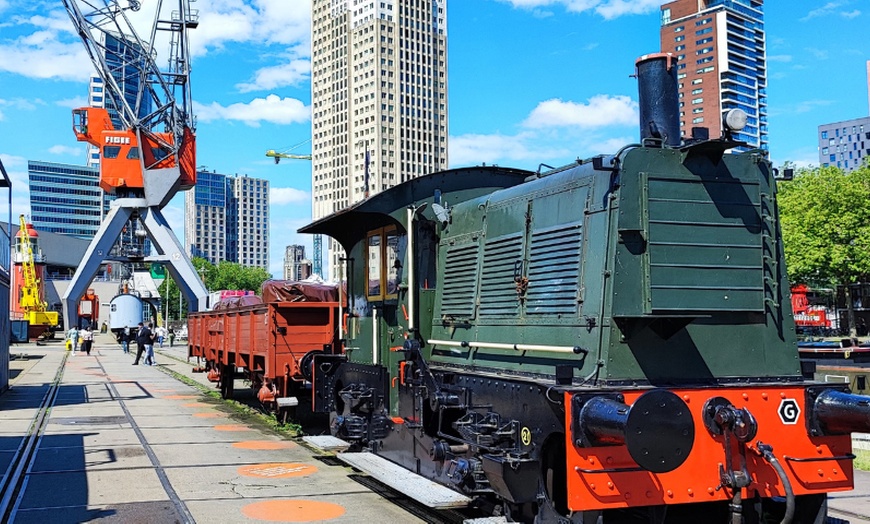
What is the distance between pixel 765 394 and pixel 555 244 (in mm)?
1923

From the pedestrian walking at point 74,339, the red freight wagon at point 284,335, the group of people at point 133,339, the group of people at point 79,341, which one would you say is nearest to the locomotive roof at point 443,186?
the red freight wagon at point 284,335

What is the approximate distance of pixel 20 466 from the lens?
1037cm

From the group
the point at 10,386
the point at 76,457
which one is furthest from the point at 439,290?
the point at 10,386

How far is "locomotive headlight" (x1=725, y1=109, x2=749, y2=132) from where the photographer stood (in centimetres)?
549

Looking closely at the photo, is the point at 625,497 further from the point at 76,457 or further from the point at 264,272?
the point at 264,272

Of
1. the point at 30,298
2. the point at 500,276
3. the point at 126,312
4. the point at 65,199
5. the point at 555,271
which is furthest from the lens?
the point at 65,199

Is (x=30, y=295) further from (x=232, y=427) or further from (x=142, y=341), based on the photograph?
(x=232, y=427)

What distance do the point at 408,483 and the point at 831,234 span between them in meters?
35.0

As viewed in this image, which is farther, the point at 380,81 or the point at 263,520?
the point at 380,81

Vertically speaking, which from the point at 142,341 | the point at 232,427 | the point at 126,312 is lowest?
the point at 232,427

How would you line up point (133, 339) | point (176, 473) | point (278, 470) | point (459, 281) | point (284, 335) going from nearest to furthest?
point (459, 281) → point (176, 473) → point (278, 470) → point (284, 335) → point (133, 339)

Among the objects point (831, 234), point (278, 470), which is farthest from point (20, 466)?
point (831, 234)

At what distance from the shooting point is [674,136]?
6035 millimetres

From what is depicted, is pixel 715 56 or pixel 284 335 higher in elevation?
pixel 715 56
